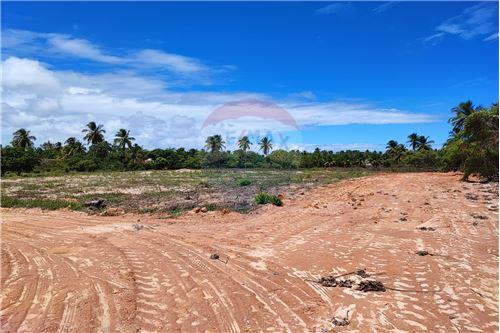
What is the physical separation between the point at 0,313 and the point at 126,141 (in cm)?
5766

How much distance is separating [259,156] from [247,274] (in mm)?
33690

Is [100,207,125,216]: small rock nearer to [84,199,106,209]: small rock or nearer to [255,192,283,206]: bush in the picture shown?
[84,199,106,209]: small rock

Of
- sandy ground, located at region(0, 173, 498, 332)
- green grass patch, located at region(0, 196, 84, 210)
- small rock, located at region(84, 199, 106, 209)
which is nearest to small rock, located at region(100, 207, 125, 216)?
small rock, located at region(84, 199, 106, 209)

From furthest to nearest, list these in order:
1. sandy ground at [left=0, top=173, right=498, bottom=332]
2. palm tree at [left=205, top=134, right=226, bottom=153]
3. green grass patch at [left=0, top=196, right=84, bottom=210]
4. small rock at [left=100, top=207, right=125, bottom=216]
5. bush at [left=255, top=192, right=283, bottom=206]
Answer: palm tree at [left=205, top=134, right=226, bottom=153] < bush at [left=255, top=192, right=283, bottom=206] < green grass patch at [left=0, top=196, right=84, bottom=210] < small rock at [left=100, top=207, right=125, bottom=216] < sandy ground at [left=0, top=173, right=498, bottom=332]

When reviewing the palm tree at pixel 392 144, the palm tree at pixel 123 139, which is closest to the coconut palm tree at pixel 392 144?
the palm tree at pixel 392 144

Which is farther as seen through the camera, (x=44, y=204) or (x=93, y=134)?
(x=93, y=134)

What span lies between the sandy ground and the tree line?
32.4 ft

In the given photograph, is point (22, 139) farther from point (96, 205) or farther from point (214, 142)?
point (96, 205)

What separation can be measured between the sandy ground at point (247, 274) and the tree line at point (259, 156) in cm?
988

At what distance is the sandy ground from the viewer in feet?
14.4

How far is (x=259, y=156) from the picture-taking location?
3959cm

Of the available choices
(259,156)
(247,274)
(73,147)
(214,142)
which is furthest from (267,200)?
(73,147)

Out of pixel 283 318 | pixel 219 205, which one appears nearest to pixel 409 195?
pixel 219 205

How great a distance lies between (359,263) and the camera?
6.62 metres
